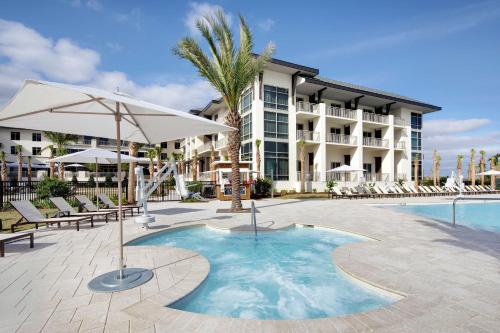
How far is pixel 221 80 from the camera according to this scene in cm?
1291

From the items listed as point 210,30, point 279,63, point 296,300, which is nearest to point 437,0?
point 210,30

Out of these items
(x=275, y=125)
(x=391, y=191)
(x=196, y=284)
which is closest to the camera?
(x=196, y=284)

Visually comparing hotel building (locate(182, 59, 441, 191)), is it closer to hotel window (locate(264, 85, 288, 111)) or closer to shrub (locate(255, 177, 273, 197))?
hotel window (locate(264, 85, 288, 111))

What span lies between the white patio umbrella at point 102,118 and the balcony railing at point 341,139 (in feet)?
78.9

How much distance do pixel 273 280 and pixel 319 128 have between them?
23.1 m

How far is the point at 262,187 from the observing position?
70.7ft

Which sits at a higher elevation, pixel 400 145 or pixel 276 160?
pixel 400 145

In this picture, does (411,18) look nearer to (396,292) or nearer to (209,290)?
(396,292)

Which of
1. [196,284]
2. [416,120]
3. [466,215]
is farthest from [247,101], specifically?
[416,120]

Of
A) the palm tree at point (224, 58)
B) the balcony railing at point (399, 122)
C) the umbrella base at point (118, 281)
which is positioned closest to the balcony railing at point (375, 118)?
the balcony railing at point (399, 122)

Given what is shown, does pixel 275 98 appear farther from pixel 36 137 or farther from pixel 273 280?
pixel 36 137

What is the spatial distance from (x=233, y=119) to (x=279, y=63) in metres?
12.1

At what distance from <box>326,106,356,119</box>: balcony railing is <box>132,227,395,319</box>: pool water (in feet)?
70.1

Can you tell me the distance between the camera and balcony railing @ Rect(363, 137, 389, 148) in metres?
29.9
